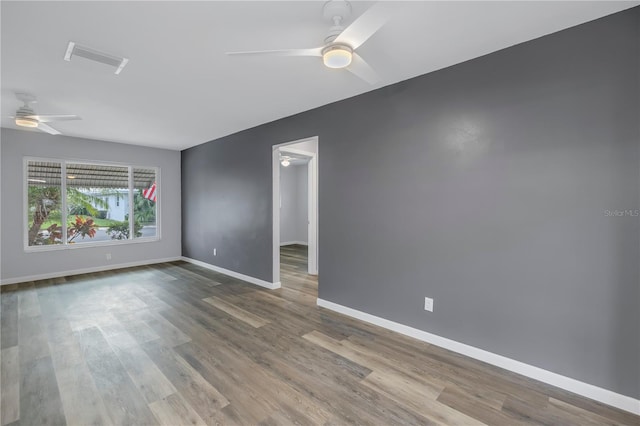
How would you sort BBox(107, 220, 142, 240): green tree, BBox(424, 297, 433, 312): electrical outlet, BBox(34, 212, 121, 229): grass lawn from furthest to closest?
BBox(107, 220, 142, 240): green tree → BBox(34, 212, 121, 229): grass lawn → BBox(424, 297, 433, 312): electrical outlet

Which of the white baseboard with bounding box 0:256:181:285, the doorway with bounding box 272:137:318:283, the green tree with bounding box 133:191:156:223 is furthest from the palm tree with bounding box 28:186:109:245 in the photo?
the doorway with bounding box 272:137:318:283

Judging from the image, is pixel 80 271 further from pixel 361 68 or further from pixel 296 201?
pixel 361 68

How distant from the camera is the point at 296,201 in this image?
9.32 m

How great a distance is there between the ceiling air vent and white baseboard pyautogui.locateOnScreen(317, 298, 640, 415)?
11.2 ft

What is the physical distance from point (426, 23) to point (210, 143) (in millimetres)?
4695

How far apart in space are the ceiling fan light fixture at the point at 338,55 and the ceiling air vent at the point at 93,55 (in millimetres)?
1803

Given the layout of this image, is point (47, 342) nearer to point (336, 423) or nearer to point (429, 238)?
point (336, 423)

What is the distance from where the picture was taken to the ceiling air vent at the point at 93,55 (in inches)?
86.2

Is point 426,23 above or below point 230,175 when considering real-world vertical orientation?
above

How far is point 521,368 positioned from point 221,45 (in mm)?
3444

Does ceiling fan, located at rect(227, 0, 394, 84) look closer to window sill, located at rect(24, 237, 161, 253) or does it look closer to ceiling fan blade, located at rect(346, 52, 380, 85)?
ceiling fan blade, located at rect(346, 52, 380, 85)

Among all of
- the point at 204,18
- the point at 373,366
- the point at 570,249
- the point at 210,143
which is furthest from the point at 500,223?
the point at 210,143

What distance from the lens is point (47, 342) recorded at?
2.68 m

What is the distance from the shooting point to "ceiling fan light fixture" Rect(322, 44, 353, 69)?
1.76m
